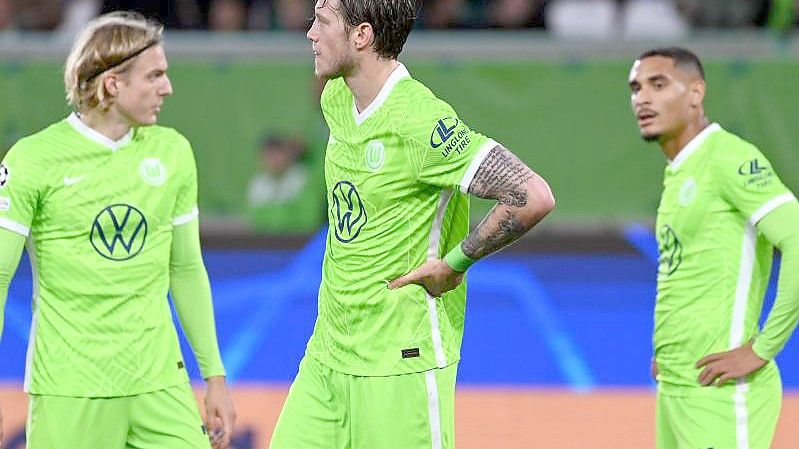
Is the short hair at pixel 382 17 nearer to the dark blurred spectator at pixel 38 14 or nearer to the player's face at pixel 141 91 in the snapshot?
the player's face at pixel 141 91

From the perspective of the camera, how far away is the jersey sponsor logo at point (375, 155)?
4562 mm

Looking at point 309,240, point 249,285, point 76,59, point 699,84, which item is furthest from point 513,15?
point 76,59

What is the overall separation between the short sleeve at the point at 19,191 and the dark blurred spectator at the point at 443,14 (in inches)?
463

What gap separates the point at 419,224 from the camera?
4590 mm

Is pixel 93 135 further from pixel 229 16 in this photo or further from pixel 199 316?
pixel 229 16

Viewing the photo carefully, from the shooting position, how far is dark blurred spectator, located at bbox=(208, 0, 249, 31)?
1645cm

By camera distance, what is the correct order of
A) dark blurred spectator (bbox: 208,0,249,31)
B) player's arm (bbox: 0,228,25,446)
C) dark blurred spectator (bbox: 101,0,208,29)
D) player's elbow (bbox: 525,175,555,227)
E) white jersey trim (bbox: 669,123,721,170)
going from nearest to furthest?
player's elbow (bbox: 525,175,555,227)
player's arm (bbox: 0,228,25,446)
white jersey trim (bbox: 669,123,721,170)
dark blurred spectator (bbox: 208,0,249,31)
dark blurred spectator (bbox: 101,0,208,29)

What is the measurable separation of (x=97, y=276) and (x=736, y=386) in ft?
7.76

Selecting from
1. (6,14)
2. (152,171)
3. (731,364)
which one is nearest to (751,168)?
(731,364)

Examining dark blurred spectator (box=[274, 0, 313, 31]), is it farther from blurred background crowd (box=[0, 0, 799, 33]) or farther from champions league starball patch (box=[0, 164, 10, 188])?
champions league starball patch (box=[0, 164, 10, 188])

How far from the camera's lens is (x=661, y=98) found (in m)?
5.65

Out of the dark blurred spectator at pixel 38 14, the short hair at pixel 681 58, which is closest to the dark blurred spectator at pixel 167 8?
the dark blurred spectator at pixel 38 14

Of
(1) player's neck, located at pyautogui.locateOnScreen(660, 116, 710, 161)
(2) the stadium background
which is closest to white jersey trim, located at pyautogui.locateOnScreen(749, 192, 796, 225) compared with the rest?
(1) player's neck, located at pyautogui.locateOnScreen(660, 116, 710, 161)

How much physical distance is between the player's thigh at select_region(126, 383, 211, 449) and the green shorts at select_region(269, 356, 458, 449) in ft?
1.11
